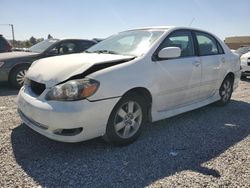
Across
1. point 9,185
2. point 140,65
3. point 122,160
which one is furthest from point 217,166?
point 9,185

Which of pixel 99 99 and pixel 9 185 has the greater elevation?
pixel 99 99

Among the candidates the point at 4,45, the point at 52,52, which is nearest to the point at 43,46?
the point at 52,52

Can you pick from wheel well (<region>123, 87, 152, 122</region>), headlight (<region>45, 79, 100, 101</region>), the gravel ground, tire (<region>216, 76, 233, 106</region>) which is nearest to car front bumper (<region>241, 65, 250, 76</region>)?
tire (<region>216, 76, 233, 106</region>)

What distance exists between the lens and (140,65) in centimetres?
388

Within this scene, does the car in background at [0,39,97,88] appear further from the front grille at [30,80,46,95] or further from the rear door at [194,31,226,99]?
the rear door at [194,31,226,99]

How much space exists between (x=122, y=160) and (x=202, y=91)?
2.45 metres

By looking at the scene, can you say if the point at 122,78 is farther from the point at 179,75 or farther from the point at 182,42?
the point at 182,42

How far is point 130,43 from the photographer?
461 centimetres

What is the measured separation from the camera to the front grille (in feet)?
12.0

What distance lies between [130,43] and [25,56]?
13.7 ft

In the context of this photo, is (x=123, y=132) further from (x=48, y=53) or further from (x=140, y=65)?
(x=48, y=53)

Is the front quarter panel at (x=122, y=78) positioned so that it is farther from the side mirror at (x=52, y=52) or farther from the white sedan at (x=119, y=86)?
the side mirror at (x=52, y=52)

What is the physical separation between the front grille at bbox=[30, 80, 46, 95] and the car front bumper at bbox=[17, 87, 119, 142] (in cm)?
15

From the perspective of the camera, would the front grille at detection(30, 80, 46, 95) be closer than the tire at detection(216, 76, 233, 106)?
Yes
